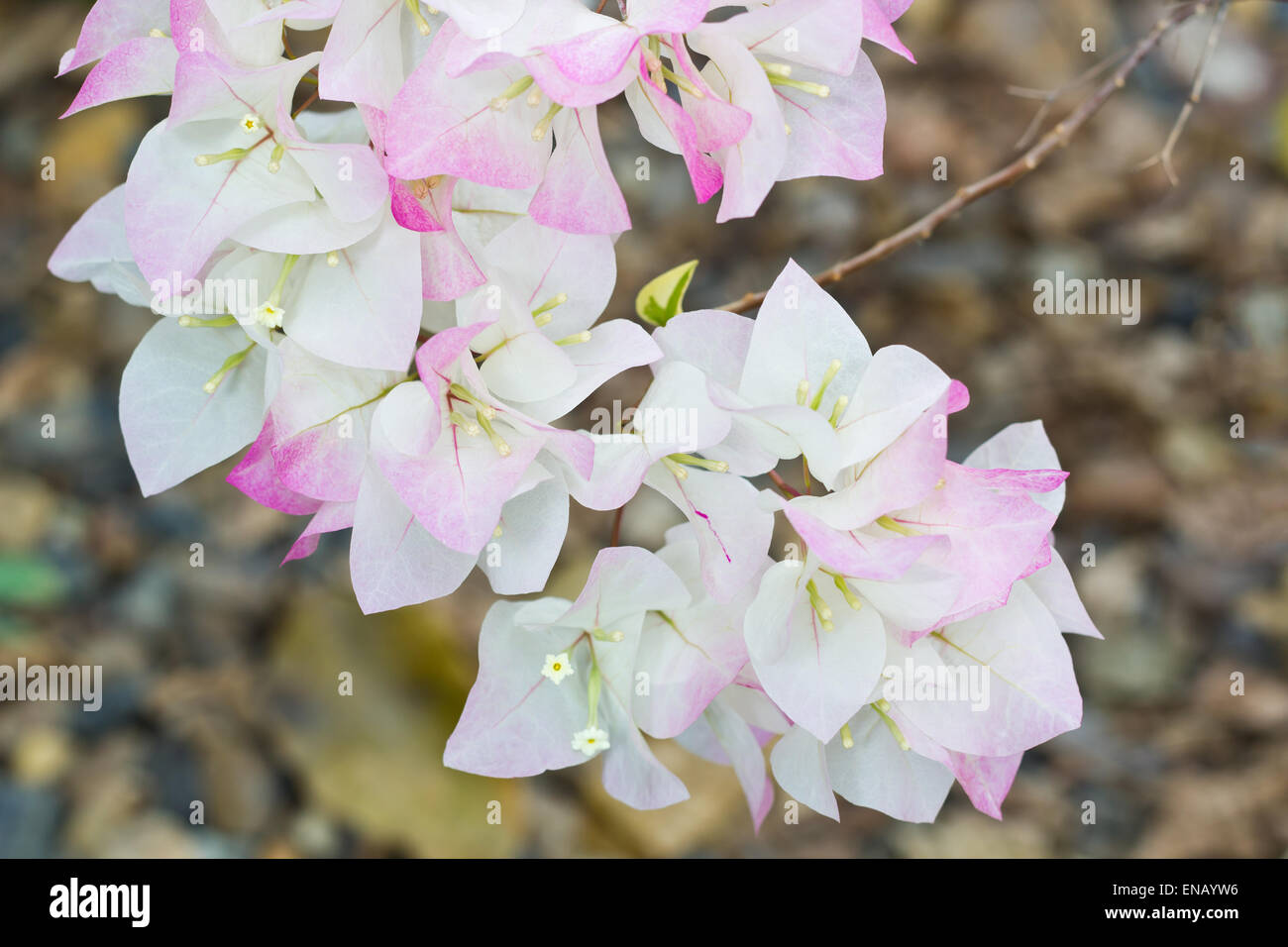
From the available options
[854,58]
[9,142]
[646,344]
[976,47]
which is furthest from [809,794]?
[9,142]

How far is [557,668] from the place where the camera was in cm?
54

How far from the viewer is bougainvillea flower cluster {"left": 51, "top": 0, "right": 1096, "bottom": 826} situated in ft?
1.49

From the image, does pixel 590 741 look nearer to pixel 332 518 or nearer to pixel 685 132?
pixel 332 518

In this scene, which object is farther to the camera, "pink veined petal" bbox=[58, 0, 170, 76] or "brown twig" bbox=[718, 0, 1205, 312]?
"brown twig" bbox=[718, 0, 1205, 312]

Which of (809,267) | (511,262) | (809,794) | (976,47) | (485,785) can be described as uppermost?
(976,47)

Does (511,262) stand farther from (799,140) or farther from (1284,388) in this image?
(1284,388)

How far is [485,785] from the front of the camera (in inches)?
60.1

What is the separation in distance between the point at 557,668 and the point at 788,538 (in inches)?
39.2

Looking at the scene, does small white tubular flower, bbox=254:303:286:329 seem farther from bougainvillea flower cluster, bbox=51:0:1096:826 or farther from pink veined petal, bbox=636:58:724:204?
pink veined petal, bbox=636:58:724:204

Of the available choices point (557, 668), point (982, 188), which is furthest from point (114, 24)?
point (982, 188)

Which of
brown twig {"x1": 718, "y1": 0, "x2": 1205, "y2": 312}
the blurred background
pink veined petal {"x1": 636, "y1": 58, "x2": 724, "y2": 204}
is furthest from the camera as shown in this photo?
the blurred background

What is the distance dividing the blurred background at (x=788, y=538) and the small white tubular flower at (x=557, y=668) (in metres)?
1.02

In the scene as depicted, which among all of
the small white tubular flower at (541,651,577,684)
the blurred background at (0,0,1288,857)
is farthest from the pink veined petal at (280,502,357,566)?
the blurred background at (0,0,1288,857)

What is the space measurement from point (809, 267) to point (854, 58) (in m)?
1.39
